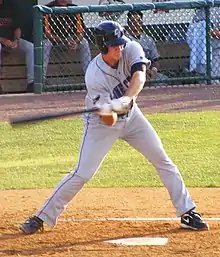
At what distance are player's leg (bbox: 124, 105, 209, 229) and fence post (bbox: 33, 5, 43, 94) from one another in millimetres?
7145

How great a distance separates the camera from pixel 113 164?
10.4m

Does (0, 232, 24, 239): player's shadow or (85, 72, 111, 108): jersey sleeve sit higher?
(85, 72, 111, 108): jersey sleeve

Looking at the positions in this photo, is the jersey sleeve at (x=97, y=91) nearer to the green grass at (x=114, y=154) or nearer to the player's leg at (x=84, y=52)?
the green grass at (x=114, y=154)

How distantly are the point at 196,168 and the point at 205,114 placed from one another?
122 inches

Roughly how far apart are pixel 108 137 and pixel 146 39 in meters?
7.99

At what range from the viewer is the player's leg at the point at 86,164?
6777mm

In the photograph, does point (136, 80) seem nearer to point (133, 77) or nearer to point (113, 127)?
point (133, 77)

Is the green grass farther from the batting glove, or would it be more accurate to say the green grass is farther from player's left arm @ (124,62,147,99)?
the batting glove

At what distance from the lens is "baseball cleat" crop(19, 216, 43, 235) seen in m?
6.98

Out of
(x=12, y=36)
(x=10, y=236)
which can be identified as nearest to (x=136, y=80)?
(x=10, y=236)

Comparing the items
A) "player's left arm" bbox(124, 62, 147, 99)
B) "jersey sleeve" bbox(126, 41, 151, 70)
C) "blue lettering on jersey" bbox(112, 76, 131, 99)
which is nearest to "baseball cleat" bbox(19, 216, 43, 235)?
"blue lettering on jersey" bbox(112, 76, 131, 99)

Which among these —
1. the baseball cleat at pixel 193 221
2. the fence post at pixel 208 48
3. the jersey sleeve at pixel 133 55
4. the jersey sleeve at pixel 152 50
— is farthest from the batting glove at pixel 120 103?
the fence post at pixel 208 48

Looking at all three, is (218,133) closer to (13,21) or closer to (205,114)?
(205,114)

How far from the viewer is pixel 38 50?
1397cm
